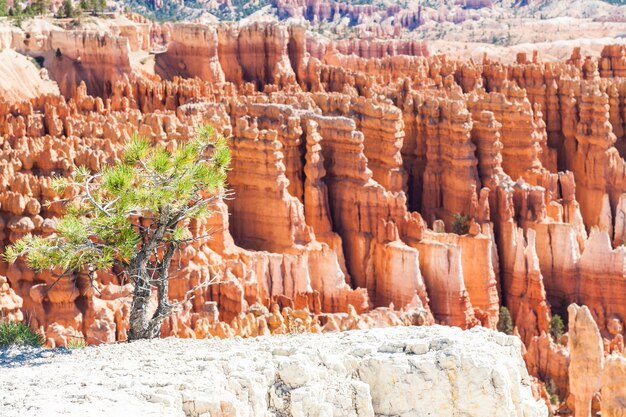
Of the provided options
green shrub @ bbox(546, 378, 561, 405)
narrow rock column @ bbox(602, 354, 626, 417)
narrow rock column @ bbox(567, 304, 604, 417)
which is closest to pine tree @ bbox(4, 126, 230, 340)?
narrow rock column @ bbox(602, 354, 626, 417)

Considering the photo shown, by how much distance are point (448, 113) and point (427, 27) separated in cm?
9155

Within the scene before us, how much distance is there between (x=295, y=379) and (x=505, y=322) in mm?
20249

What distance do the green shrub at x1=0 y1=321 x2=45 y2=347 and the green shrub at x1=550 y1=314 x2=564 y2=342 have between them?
53.7 ft

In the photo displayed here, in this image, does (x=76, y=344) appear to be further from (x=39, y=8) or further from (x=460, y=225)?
(x=39, y=8)

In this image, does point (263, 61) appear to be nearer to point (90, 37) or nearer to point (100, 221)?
point (90, 37)

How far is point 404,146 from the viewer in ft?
123

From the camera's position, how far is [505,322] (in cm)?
3148

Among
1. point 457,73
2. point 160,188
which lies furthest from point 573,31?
point 160,188

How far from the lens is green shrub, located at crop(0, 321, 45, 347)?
1668 cm

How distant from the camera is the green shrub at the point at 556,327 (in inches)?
1230

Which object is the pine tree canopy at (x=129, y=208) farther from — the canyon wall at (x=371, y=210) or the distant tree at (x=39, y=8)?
the distant tree at (x=39, y=8)

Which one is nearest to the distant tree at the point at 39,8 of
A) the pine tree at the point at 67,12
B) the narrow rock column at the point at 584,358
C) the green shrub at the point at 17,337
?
the pine tree at the point at 67,12

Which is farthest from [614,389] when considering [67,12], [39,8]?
[39,8]

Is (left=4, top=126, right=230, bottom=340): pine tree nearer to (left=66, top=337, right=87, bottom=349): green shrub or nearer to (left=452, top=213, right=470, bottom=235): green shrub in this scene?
(left=66, top=337, right=87, bottom=349): green shrub
